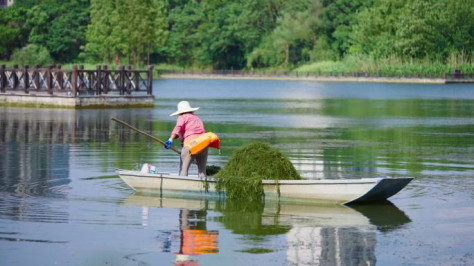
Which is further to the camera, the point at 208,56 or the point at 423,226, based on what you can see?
the point at 208,56

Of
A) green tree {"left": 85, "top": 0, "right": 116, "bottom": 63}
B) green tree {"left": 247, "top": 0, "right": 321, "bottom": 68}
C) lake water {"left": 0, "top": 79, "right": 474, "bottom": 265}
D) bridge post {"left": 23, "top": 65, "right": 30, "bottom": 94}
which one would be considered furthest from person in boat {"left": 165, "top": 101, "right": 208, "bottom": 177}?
green tree {"left": 85, "top": 0, "right": 116, "bottom": 63}

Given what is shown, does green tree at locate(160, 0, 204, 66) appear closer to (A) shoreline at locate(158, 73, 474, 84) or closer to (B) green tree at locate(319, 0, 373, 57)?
(A) shoreline at locate(158, 73, 474, 84)

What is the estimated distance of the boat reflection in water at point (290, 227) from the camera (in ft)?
46.0

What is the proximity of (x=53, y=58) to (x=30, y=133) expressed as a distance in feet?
354

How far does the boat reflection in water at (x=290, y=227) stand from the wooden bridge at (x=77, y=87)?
108 feet

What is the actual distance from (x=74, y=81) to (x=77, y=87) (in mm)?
1332

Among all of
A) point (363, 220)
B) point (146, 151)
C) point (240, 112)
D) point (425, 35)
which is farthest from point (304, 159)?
point (425, 35)

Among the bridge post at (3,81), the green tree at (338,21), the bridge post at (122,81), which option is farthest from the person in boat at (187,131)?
the green tree at (338,21)

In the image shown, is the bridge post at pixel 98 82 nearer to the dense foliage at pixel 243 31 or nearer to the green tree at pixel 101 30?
the dense foliage at pixel 243 31

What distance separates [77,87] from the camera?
2055 inches

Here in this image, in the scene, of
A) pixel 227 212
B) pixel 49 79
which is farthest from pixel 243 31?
pixel 227 212

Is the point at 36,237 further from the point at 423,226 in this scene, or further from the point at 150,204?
the point at 423,226

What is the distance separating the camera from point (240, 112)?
5241 centimetres

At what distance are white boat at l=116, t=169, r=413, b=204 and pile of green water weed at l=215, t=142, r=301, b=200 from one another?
15 cm
